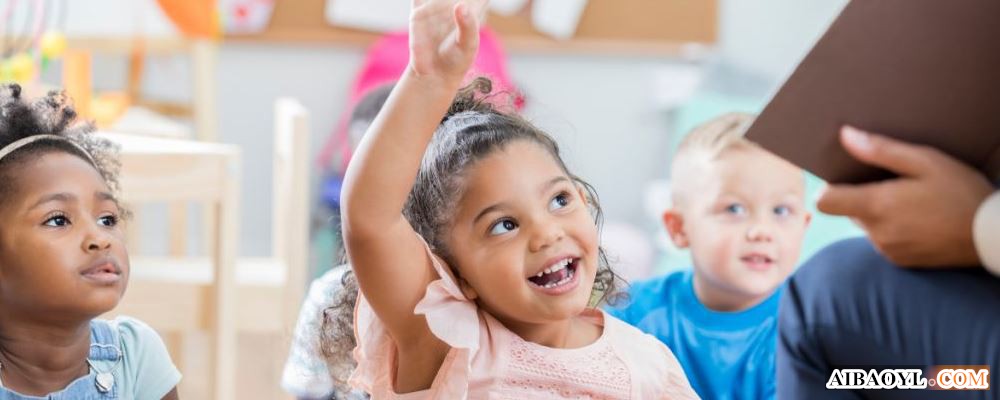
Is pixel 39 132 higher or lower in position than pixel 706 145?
lower

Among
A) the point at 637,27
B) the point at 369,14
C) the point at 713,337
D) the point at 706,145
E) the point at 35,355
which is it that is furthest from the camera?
the point at 637,27

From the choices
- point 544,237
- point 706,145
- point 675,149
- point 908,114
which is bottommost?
point 544,237

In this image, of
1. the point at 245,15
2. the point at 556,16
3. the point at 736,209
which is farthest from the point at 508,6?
the point at 736,209

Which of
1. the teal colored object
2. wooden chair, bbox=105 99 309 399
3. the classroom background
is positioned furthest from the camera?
the classroom background

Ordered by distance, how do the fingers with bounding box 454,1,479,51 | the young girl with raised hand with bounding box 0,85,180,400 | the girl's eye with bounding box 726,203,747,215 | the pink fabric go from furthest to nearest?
the pink fabric < the girl's eye with bounding box 726,203,747,215 < the young girl with raised hand with bounding box 0,85,180,400 < the fingers with bounding box 454,1,479,51

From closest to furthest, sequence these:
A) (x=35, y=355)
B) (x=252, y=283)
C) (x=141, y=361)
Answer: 1. (x=35, y=355)
2. (x=141, y=361)
3. (x=252, y=283)

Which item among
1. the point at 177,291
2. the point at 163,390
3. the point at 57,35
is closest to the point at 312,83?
the point at 57,35

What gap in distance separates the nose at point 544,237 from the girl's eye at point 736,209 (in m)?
0.70

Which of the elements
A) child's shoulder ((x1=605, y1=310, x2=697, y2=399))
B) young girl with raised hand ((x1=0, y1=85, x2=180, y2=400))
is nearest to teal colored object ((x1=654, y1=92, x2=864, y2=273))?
child's shoulder ((x1=605, y1=310, x2=697, y2=399))

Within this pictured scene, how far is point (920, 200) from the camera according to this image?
110 cm

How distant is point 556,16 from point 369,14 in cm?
58

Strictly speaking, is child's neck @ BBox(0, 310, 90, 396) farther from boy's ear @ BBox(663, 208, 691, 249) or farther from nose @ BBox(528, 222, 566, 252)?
boy's ear @ BBox(663, 208, 691, 249)

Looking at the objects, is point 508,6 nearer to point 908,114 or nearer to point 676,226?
point 676,226

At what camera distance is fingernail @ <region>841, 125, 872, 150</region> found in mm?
1109
